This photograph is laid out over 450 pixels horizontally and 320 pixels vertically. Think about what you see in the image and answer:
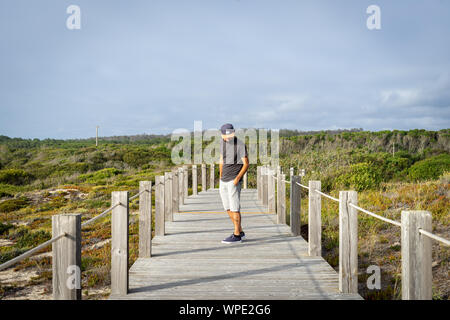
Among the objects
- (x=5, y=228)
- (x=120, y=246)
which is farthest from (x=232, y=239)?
(x=5, y=228)

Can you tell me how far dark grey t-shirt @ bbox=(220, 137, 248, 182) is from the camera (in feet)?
20.4

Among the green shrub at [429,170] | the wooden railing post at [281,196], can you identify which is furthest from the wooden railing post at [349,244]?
the green shrub at [429,170]

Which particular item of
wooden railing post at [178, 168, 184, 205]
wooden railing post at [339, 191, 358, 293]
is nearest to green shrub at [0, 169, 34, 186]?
wooden railing post at [178, 168, 184, 205]

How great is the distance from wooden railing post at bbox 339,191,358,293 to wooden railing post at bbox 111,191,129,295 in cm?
247

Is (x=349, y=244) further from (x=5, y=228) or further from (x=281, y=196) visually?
(x=5, y=228)

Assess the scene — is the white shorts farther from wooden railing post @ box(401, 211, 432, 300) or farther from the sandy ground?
wooden railing post @ box(401, 211, 432, 300)

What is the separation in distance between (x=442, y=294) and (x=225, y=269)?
3238 mm

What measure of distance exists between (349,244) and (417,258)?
154 centimetres

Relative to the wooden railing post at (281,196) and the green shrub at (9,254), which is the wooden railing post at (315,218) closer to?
the wooden railing post at (281,196)

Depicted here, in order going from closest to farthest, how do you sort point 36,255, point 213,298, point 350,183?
point 213,298 → point 36,255 → point 350,183

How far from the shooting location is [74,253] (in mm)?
2832

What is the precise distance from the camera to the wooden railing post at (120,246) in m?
4.09
